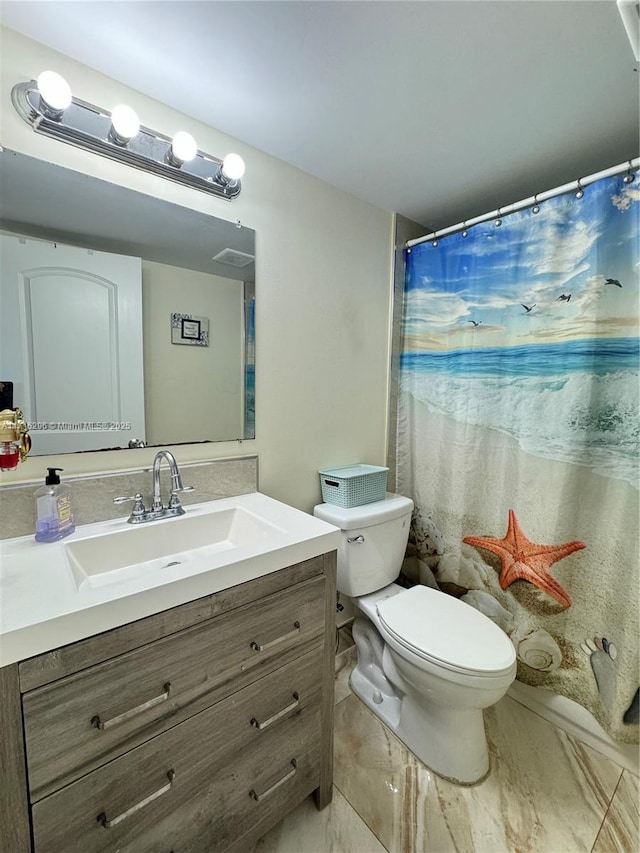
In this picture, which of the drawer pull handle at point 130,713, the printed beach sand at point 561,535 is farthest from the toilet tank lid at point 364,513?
the drawer pull handle at point 130,713

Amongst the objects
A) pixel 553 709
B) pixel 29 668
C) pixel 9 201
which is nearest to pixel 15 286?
pixel 9 201

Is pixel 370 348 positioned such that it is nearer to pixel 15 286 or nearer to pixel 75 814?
pixel 15 286

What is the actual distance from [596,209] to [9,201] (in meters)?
1.82

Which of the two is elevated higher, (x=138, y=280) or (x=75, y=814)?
(x=138, y=280)

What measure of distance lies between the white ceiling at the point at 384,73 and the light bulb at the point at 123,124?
0.12m

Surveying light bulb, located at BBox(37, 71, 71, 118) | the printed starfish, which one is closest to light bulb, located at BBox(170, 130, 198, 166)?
light bulb, located at BBox(37, 71, 71, 118)

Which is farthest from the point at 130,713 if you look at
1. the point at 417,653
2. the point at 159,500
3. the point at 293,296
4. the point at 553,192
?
the point at 553,192

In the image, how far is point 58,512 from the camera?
38.4 inches

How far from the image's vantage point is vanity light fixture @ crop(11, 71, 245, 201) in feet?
3.04

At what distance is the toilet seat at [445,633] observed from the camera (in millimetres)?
1122

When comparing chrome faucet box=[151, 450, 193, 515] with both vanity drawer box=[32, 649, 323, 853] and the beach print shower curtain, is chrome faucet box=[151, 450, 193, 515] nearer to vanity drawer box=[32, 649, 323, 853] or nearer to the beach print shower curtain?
vanity drawer box=[32, 649, 323, 853]

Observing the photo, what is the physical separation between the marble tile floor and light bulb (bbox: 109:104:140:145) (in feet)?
6.77

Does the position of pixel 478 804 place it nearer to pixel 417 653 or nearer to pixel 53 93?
pixel 417 653

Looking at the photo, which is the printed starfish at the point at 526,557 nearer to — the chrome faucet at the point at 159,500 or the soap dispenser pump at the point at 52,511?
the chrome faucet at the point at 159,500
